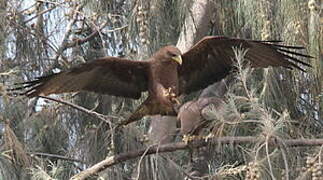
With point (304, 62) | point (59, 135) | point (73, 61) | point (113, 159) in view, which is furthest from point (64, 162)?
point (304, 62)

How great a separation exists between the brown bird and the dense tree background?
0.31 feet

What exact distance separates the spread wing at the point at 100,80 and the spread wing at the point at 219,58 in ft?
0.67

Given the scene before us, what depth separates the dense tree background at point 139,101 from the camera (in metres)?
2.89

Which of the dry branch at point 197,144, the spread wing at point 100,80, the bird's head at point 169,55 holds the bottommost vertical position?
the dry branch at point 197,144

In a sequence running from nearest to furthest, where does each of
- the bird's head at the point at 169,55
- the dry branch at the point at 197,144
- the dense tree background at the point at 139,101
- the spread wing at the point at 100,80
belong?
the dry branch at the point at 197,144 → the dense tree background at the point at 139,101 → the spread wing at the point at 100,80 → the bird's head at the point at 169,55

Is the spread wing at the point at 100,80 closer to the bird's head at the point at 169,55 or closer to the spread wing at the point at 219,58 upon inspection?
the bird's head at the point at 169,55

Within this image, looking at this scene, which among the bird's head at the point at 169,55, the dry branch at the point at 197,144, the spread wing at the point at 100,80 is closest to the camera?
the dry branch at the point at 197,144

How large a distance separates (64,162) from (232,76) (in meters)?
0.98

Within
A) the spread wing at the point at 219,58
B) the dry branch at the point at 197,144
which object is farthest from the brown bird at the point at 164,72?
the dry branch at the point at 197,144

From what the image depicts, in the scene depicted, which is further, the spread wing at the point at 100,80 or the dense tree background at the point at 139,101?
the spread wing at the point at 100,80

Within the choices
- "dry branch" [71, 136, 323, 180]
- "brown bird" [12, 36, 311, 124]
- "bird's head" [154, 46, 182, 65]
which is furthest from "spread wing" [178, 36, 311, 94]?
"dry branch" [71, 136, 323, 180]

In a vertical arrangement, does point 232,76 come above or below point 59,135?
above

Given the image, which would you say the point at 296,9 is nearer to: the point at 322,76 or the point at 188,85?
the point at 322,76

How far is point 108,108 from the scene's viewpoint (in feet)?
13.4
